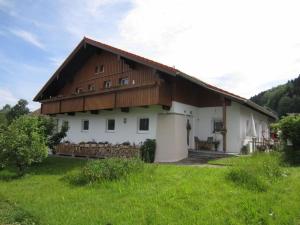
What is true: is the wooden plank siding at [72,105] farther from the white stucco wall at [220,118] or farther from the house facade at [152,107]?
the white stucco wall at [220,118]

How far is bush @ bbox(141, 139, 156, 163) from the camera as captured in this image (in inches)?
645

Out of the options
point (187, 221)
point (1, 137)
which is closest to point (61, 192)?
point (187, 221)

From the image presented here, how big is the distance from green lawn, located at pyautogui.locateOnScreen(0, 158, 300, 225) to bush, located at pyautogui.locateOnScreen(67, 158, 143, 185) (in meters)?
0.40

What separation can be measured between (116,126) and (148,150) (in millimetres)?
4291

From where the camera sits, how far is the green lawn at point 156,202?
6227mm

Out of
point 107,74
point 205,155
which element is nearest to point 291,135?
point 205,155

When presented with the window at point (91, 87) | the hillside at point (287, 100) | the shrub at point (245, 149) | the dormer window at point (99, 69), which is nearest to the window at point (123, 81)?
the dormer window at point (99, 69)

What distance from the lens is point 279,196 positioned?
7352 millimetres

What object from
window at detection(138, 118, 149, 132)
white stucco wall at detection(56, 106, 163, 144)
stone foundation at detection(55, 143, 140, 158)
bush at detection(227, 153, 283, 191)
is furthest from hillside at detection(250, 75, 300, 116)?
bush at detection(227, 153, 283, 191)

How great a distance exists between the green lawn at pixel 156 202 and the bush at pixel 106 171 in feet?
1.32

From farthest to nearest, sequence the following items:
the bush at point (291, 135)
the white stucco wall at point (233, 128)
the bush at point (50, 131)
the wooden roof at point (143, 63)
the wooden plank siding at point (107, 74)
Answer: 1. the wooden plank siding at point (107, 74)
2. the white stucco wall at point (233, 128)
3. the bush at point (50, 131)
4. the wooden roof at point (143, 63)
5. the bush at point (291, 135)

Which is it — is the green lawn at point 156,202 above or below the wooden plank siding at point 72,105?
below

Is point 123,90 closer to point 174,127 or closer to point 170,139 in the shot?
point 174,127

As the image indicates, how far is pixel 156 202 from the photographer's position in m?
7.08
